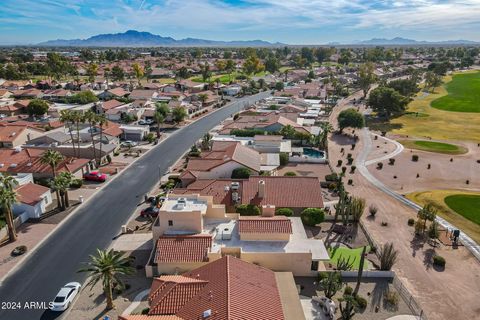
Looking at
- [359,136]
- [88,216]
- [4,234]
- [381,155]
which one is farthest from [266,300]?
[359,136]

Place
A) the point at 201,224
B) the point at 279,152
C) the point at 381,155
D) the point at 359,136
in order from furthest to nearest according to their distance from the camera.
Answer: the point at 359,136 < the point at 381,155 < the point at 279,152 < the point at 201,224

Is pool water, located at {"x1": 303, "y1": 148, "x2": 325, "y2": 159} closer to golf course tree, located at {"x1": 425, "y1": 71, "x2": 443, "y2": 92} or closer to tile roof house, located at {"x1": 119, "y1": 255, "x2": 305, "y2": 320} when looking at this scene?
tile roof house, located at {"x1": 119, "y1": 255, "x2": 305, "y2": 320}

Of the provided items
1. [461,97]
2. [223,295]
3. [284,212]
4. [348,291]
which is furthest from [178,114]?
[461,97]

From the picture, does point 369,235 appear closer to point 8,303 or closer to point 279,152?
point 279,152

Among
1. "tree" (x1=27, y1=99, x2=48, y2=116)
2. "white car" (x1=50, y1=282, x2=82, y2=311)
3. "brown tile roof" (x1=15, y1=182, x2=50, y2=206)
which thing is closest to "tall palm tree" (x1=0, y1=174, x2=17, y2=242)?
"brown tile roof" (x1=15, y1=182, x2=50, y2=206)

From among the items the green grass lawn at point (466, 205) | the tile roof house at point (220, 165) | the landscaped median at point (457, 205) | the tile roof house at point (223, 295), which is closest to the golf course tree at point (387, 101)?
the landscaped median at point (457, 205)

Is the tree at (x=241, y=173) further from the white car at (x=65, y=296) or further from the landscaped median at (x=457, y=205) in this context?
the white car at (x=65, y=296)
